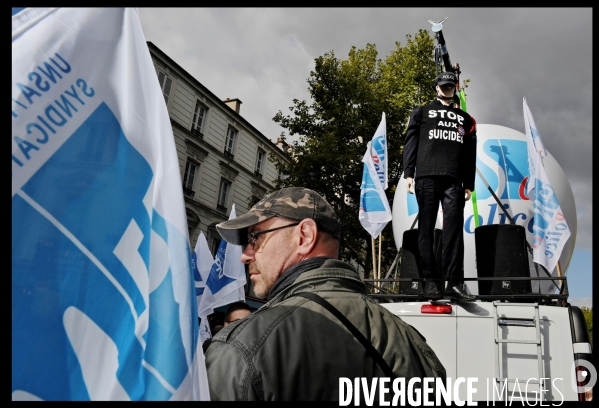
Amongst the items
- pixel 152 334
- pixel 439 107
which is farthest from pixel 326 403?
pixel 439 107

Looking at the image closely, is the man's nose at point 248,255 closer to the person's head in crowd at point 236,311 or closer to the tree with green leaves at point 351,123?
the person's head in crowd at point 236,311

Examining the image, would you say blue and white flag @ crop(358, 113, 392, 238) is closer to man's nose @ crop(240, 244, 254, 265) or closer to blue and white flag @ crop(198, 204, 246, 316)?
blue and white flag @ crop(198, 204, 246, 316)

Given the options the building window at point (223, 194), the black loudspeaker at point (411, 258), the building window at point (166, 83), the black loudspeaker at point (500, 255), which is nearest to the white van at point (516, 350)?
the black loudspeaker at point (500, 255)

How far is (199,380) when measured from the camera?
1.21 meters

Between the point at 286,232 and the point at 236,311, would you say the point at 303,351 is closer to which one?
the point at 286,232

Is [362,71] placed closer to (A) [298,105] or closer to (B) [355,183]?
(A) [298,105]

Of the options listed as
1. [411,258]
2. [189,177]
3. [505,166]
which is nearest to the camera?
[411,258]

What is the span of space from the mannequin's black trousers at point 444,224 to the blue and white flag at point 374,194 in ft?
11.3

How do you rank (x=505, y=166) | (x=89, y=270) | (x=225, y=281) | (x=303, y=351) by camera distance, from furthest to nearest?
(x=225, y=281), (x=505, y=166), (x=303, y=351), (x=89, y=270)

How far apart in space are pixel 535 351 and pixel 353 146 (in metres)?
17.2

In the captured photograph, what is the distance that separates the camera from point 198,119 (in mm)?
25562

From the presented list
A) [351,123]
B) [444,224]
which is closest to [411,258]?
[444,224]

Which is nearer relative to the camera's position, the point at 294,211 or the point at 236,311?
the point at 294,211

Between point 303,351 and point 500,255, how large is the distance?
4.36m
